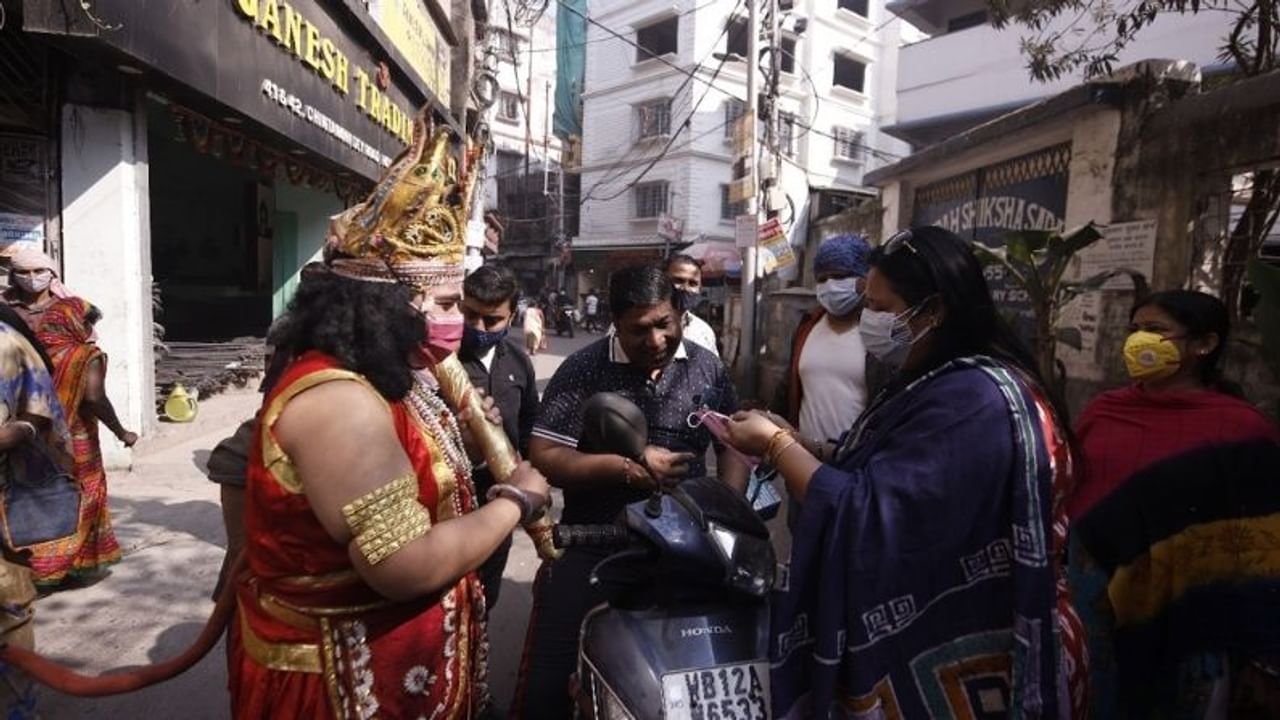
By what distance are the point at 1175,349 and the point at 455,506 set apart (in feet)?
7.52

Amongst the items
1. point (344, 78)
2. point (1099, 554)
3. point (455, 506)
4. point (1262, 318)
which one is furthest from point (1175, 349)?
point (344, 78)

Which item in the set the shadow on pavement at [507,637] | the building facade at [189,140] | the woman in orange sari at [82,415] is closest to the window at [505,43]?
the building facade at [189,140]

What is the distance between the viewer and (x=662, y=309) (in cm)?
231

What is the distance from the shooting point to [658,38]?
28.3m

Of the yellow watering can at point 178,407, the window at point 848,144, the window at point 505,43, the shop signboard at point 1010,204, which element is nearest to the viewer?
the shop signboard at point 1010,204

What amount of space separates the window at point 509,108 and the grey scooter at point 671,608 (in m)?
35.1

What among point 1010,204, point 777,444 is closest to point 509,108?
point 1010,204

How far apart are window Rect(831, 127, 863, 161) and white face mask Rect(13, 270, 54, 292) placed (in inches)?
1097

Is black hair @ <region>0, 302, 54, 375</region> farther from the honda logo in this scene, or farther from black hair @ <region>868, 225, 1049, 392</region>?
black hair @ <region>868, 225, 1049, 392</region>

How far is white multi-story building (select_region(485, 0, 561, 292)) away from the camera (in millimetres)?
31516

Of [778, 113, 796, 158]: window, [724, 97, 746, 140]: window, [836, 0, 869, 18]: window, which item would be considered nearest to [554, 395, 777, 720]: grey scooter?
[778, 113, 796, 158]: window

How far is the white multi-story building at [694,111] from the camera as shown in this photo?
2655cm

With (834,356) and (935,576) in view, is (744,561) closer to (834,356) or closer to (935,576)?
(935,576)

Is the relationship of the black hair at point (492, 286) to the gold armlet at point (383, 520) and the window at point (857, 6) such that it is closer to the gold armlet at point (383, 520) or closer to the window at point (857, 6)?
the gold armlet at point (383, 520)
